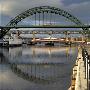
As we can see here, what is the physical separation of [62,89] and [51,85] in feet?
10.6

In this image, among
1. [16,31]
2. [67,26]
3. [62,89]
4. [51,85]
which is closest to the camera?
[62,89]

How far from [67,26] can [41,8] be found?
15070 mm

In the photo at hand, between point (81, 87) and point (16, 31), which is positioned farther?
point (16, 31)

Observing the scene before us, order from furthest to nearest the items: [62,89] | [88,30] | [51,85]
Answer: [88,30], [51,85], [62,89]

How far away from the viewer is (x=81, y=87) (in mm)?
18000

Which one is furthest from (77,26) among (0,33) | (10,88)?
(10,88)

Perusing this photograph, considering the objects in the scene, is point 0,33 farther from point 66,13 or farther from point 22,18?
point 66,13

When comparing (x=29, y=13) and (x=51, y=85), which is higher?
(x=29, y=13)

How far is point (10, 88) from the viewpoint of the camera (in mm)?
26516

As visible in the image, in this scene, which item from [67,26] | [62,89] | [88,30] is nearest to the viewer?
[62,89]

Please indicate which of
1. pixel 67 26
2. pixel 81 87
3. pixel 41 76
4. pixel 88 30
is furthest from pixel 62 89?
pixel 88 30

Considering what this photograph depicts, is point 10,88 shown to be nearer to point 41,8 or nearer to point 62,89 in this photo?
point 62,89

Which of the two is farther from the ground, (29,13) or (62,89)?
(29,13)

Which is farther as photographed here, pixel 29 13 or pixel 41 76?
pixel 29 13
